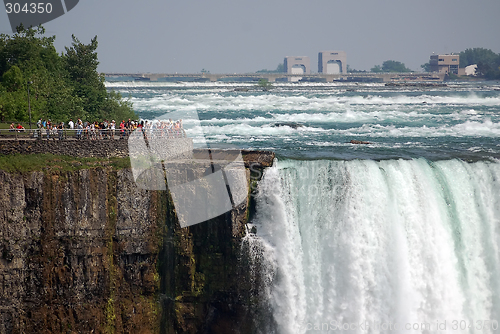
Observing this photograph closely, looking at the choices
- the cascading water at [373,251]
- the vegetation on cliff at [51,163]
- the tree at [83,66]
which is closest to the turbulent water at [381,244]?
the cascading water at [373,251]

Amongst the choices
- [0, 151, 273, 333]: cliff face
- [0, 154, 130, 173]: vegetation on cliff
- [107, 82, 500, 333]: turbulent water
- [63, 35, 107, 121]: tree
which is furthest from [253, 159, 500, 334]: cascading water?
[63, 35, 107, 121]: tree

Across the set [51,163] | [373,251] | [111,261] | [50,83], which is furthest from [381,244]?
[50,83]

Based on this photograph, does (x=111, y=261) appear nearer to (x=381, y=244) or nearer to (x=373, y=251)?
(x=373, y=251)

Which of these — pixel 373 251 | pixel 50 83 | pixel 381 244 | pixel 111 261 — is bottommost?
pixel 373 251

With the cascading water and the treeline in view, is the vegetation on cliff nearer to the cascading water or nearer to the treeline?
the cascading water

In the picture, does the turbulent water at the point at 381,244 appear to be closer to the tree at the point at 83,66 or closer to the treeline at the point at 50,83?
the treeline at the point at 50,83

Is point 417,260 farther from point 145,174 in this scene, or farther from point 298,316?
point 145,174
